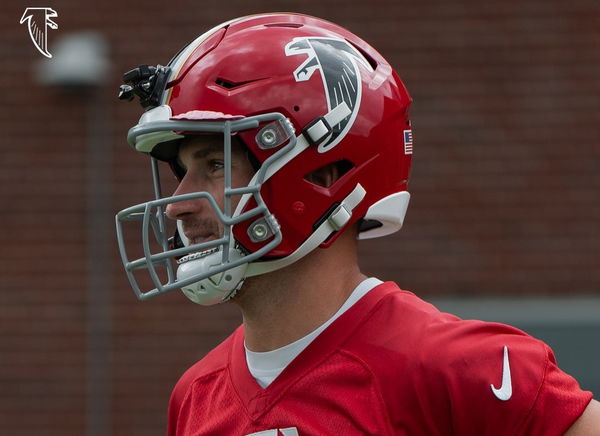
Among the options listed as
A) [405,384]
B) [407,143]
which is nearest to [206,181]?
[407,143]

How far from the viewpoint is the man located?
2.42 metres

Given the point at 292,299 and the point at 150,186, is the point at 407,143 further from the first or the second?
the point at 150,186

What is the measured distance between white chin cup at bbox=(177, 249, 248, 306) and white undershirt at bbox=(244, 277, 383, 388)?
0.19m

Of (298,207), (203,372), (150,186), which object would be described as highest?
(298,207)

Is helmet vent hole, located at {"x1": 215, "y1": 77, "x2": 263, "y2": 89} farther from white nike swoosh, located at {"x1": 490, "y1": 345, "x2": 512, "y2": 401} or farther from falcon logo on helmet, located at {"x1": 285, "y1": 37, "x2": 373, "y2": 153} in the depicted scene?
white nike swoosh, located at {"x1": 490, "y1": 345, "x2": 512, "y2": 401}

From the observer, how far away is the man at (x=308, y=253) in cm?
242

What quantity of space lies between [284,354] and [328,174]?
432 mm

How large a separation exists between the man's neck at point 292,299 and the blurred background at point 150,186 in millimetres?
3658

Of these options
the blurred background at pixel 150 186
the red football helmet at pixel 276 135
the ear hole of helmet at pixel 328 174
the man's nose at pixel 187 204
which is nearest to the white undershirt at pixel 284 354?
the red football helmet at pixel 276 135

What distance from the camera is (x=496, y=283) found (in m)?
6.45

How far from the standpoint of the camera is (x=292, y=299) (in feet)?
8.84

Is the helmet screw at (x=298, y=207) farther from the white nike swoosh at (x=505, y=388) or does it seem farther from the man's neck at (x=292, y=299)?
the white nike swoosh at (x=505, y=388)

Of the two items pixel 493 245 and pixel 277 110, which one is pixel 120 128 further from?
pixel 277 110

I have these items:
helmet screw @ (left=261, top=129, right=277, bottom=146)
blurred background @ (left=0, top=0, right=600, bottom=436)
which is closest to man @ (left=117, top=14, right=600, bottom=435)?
helmet screw @ (left=261, top=129, right=277, bottom=146)
